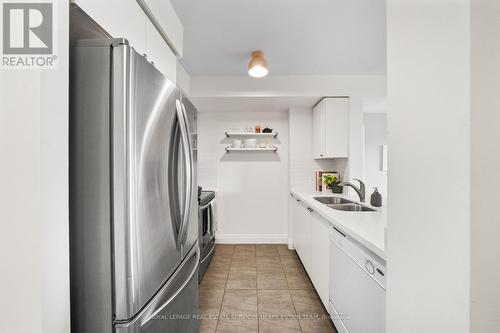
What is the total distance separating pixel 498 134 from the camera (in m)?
0.47

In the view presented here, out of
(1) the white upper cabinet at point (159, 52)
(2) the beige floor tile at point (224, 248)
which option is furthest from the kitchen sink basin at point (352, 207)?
(1) the white upper cabinet at point (159, 52)

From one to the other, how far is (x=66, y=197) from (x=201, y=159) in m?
3.26

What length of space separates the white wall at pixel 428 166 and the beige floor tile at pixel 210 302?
5.58 feet

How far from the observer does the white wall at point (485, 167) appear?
1.54 ft

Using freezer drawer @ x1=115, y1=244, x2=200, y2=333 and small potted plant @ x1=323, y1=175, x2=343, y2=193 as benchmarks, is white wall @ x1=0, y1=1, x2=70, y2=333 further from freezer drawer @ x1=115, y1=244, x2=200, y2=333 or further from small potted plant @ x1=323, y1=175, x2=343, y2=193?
small potted plant @ x1=323, y1=175, x2=343, y2=193

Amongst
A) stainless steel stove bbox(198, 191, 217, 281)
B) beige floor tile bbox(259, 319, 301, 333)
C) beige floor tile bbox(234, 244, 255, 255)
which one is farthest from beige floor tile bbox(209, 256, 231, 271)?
beige floor tile bbox(259, 319, 301, 333)

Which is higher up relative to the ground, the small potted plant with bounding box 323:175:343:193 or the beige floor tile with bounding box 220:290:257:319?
the small potted plant with bounding box 323:175:343:193

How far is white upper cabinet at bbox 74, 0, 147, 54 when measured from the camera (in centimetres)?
84

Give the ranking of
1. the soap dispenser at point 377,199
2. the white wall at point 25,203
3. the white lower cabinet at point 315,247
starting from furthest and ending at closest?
1. the soap dispenser at point 377,199
2. the white lower cabinet at point 315,247
3. the white wall at point 25,203

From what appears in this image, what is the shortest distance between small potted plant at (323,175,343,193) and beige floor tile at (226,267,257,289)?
157 centimetres

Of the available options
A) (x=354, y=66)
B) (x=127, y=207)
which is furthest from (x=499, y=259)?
(x=354, y=66)

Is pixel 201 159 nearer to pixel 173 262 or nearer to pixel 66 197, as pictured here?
pixel 173 262

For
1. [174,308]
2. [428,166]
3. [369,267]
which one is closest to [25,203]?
[174,308]

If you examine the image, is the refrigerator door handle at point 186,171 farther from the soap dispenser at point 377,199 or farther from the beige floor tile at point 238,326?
the soap dispenser at point 377,199
